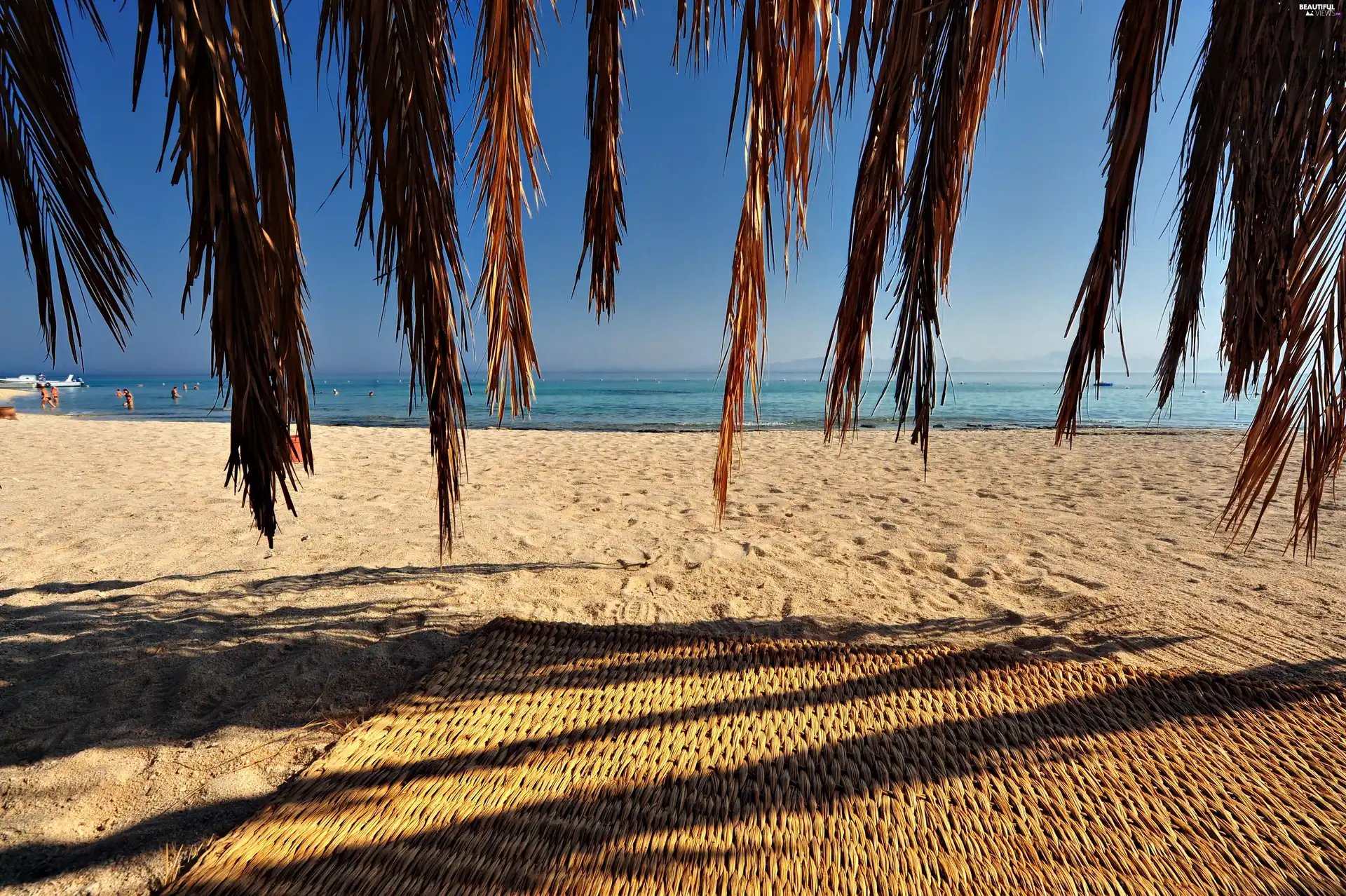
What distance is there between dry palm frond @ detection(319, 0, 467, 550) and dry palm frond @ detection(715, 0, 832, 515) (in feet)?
1.69

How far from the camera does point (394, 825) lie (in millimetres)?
1150

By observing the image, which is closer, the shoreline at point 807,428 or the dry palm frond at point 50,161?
the dry palm frond at point 50,161

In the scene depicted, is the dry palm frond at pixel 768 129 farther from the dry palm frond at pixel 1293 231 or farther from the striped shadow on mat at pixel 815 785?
the striped shadow on mat at pixel 815 785

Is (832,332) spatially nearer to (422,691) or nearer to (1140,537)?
(422,691)

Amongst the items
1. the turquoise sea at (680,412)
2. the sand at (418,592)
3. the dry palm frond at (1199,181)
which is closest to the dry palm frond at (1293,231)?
the dry palm frond at (1199,181)

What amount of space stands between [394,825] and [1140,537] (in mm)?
4029

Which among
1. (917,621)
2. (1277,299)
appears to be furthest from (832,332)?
(917,621)

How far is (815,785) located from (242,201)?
61.0 inches

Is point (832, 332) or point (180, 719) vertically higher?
point (832, 332)

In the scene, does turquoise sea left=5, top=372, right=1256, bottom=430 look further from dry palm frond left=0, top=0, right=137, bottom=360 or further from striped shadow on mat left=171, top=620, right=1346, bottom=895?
dry palm frond left=0, top=0, right=137, bottom=360

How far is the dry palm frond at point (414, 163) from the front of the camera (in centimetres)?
93

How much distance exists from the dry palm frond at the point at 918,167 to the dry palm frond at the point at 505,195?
27.4 inches

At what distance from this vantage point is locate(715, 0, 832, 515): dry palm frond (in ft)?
3.04

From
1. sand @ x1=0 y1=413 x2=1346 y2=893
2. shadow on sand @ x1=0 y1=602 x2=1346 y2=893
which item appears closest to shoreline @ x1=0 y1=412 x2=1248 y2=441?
sand @ x1=0 y1=413 x2=1346 y2=893
